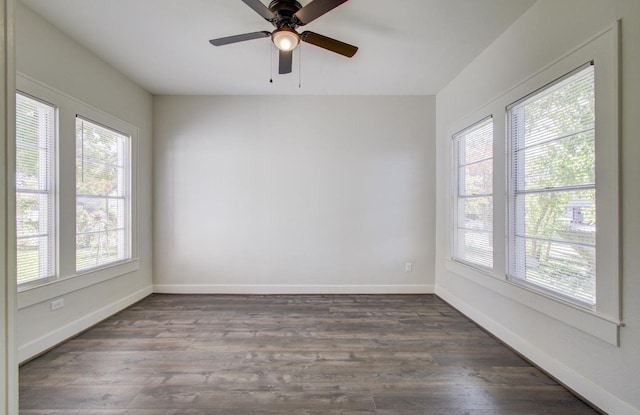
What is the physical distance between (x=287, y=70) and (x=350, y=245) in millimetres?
2379

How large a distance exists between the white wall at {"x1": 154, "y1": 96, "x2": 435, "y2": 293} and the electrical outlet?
1.30 metres

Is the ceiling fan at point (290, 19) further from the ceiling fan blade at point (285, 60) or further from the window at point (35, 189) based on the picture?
the window at point (35, 189)

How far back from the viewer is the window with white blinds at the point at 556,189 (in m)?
1.74

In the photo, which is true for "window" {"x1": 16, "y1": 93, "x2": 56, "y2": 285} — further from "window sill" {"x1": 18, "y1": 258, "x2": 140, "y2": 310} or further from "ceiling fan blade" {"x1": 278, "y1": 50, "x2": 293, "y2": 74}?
"ceiling fan blade" {"x1": 278, "y1": 50, "x2": 293, "y2": 74}

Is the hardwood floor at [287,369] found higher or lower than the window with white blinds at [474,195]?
lower

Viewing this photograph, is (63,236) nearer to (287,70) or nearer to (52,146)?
(52,146)

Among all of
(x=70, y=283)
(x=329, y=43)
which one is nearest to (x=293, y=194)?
(x=329, y=43)

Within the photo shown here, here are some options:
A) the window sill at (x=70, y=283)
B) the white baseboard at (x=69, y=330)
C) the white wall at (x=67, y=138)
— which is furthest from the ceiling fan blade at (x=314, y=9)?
the white baseboard at (x=69, y=330)

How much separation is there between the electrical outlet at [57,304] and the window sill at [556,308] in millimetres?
4136

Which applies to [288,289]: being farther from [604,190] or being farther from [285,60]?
[604,190]

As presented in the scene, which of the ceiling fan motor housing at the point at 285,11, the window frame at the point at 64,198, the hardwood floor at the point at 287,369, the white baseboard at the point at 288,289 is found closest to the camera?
the hardwood floor at the point at 287,369

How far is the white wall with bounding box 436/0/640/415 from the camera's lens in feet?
4.81

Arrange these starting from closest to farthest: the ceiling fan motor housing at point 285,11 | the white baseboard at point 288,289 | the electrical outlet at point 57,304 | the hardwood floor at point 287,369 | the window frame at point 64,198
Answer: the hardwood floor at point 287,369
the ceiling fan motor housing at point 285,11
the window frame at point 64,198
the electrical outlet at point 57,304
the white baseboard at point 288,289

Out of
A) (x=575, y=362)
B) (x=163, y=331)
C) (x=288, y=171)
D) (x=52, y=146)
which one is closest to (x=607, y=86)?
(x=575, y=362)
